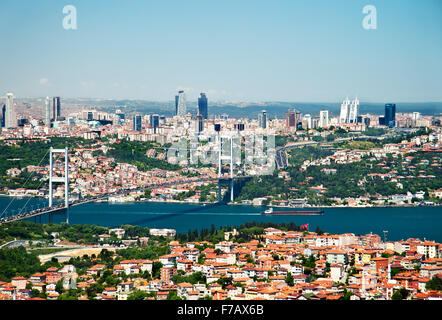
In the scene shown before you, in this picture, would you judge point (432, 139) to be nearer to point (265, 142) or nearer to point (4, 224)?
point (265, 142)

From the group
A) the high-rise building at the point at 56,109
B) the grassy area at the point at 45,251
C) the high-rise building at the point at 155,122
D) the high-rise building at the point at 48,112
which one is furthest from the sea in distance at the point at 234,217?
the high-rise building at the point at 155,122

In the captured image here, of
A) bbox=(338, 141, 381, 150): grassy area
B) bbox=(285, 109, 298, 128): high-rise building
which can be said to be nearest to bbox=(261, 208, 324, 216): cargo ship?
bbox=(338, 141, 381, 150): grassy area

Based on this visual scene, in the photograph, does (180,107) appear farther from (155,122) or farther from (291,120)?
(291,120)

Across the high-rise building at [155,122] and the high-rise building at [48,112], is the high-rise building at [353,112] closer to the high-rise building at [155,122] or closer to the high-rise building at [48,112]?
the high-rise building at [155,122]

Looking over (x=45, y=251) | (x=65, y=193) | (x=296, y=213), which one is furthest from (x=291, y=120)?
(x=45, y=251)

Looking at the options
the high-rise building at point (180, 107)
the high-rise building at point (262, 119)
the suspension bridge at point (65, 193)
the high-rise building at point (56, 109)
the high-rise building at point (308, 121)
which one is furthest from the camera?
the high-rise building at point (308, 121)
